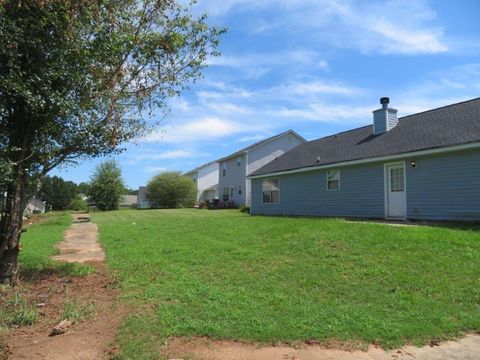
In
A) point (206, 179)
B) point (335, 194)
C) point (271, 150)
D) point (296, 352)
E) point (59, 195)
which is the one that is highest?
point (271, 150)

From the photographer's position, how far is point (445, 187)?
1359 centimetres

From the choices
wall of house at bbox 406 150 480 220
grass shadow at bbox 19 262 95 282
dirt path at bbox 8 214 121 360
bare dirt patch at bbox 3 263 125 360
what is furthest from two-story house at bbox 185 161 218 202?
bare dirt patch at bbox 3 263 125 360

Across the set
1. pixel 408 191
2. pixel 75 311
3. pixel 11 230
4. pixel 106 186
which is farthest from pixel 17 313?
pixel 106 186

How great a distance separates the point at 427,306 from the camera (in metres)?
6.07

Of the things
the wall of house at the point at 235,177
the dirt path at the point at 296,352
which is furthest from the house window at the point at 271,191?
the dirt path at the point at 296,352

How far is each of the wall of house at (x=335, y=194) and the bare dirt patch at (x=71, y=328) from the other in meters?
11.5

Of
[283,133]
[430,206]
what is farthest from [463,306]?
[283,133]

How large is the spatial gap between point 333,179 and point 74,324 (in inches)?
591

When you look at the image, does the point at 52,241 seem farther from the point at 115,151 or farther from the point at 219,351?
the point at 219,351

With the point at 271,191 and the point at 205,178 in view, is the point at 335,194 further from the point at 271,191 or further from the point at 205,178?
the point at 205,178

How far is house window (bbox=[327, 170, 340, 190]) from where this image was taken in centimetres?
1875

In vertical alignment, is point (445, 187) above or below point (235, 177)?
below

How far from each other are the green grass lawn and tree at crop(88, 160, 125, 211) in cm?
3313

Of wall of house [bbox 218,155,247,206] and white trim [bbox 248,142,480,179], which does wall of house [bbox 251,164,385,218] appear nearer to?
white trim [bbox 248,142,480,179]
